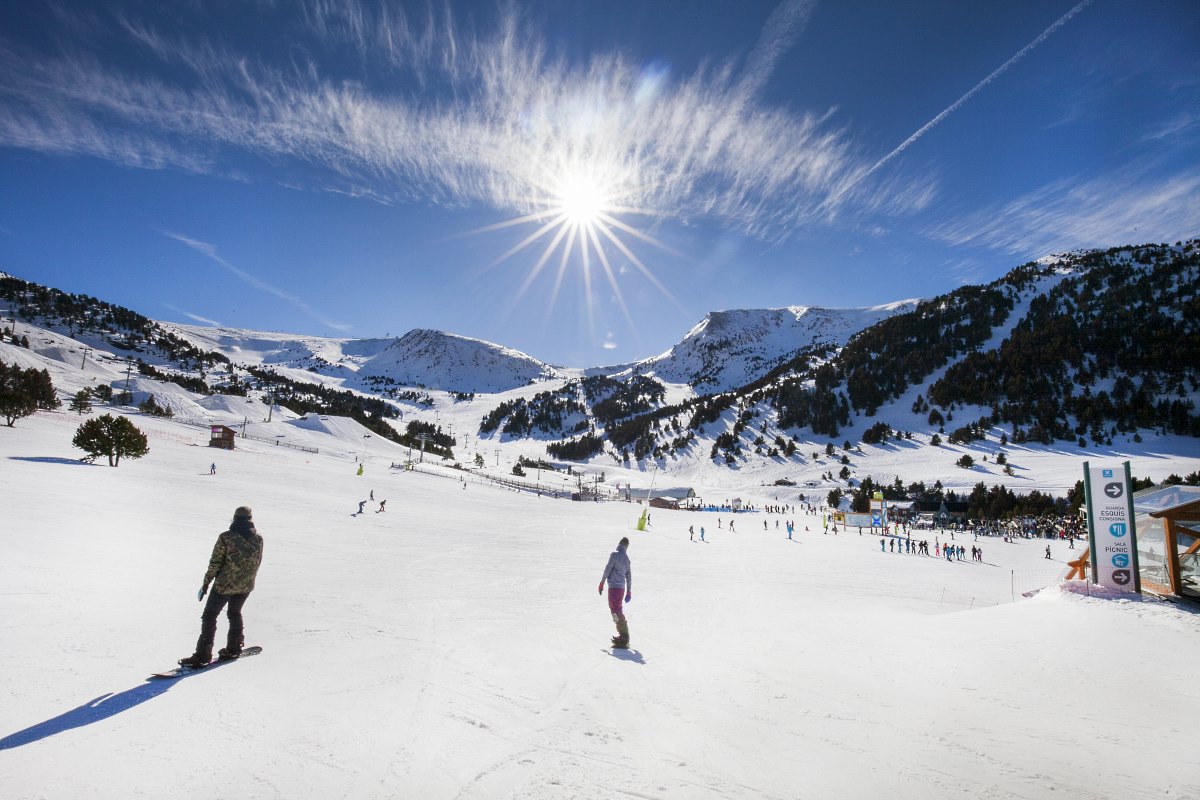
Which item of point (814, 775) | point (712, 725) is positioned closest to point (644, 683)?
point (712, 725)

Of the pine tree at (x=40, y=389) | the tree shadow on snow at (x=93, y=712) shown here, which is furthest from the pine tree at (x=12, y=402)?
the tree shadow on snow at (x=93, y=712)

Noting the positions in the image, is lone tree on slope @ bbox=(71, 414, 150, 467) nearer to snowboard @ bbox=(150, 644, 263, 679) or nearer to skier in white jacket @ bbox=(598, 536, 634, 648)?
snowboard @ bbox=(150, 644, 263, 679)

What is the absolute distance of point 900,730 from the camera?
507 centimetres

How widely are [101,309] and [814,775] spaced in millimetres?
236964

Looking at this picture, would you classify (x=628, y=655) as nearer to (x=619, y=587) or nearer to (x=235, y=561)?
(x=619, y=587)

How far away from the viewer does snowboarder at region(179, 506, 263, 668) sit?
5.44 metres

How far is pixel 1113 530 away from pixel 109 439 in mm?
42747

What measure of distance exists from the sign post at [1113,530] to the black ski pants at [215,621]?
51.2 ft

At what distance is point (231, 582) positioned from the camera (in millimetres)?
5629

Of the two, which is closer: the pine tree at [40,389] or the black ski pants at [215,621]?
the black ski pants at [215,621]

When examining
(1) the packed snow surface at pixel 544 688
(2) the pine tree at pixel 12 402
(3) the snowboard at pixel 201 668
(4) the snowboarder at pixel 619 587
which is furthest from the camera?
(2) the pine tree at pixel 12 402

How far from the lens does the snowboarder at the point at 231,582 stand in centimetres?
544

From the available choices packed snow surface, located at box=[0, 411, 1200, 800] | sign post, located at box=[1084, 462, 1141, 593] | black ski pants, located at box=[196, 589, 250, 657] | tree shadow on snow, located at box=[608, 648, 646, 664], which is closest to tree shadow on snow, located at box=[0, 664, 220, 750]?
packed snow surface, located at box=[0, 411, 1200, 800]

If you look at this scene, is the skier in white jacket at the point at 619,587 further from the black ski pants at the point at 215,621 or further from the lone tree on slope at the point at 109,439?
the lone tree on slope at the point at 109,439
